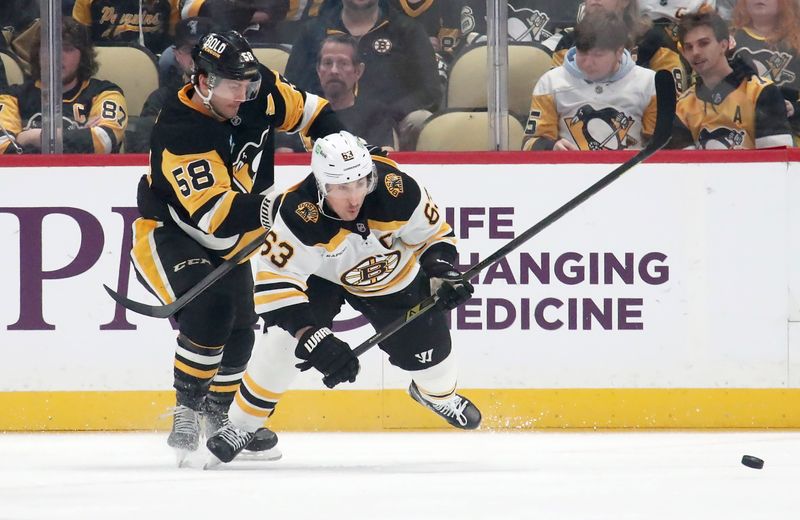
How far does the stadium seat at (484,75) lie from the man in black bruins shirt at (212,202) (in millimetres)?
754

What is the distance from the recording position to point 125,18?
4.84 m

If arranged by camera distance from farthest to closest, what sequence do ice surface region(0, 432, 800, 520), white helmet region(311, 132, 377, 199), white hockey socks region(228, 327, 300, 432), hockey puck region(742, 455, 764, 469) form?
white hockey socks region(228, 327, 300, 432) → hockey puck region(742, 455, 764, 469) → white helmet region(311, 132, 377, 199) → ice surface region(0, 432, 800, 520)

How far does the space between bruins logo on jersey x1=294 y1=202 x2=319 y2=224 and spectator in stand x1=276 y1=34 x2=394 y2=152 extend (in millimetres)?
1092

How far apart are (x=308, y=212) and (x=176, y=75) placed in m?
1.25

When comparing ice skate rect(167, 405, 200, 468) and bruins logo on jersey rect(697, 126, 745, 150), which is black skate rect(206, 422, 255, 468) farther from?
bruins logo on jersey rect(697, 126, 745, 150)

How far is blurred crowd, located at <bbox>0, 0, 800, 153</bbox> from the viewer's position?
4828 mm

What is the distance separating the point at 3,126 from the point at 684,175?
231cm

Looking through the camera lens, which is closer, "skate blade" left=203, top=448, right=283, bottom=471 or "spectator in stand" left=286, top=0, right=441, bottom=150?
"skate blade" left=203, top=448, right=283, bottom=471

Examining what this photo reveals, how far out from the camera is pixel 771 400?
4.78 m

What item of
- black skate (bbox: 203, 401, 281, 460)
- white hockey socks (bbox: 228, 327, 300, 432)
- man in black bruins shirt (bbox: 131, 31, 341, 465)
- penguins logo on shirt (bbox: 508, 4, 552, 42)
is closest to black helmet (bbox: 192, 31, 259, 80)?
man in black bruins shirt (bbox: 131, 31, 341, 465)

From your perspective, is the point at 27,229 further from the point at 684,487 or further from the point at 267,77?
the point at 684,487

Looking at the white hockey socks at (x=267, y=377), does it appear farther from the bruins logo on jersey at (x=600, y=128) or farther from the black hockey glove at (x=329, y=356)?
the bruins logo on jersey at (x=600, y=128)

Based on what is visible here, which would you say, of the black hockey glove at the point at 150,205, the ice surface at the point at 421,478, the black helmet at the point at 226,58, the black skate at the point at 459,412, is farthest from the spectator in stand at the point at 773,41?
the black hockey glove at the point at 150,205

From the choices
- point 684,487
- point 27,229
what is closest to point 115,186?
point 27,229
